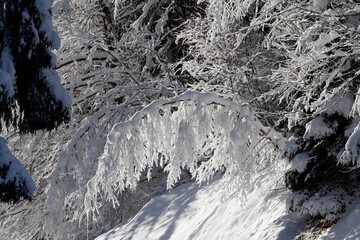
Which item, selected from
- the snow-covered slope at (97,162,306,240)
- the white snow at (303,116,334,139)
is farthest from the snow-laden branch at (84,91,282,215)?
the white snow at (303,116,334,139)

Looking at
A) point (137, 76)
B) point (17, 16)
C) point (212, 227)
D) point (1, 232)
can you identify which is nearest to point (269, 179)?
point (212, 227)

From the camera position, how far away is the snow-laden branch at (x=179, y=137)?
4.71 metres

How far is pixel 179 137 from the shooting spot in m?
4.66

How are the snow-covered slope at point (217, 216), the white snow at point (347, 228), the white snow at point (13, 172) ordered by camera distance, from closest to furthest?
the white snow at point (347, 228)
the snow-covered slope at point (217, 216)
the white snow at point (13, 172)

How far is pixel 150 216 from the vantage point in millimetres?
6902

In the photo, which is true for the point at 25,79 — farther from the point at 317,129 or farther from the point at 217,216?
the point at 317,129

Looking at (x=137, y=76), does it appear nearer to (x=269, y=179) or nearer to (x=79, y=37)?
(x=79, y=37)

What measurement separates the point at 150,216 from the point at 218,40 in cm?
333

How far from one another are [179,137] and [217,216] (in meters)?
1.51

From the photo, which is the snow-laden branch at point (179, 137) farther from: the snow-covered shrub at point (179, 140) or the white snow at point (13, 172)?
the white snow at point (13, 172)

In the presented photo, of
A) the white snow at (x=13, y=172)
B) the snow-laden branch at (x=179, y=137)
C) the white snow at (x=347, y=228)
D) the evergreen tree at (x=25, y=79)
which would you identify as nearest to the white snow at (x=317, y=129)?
the snow-laden branch at (x=179, y=137)

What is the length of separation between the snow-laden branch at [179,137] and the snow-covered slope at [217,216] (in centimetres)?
46

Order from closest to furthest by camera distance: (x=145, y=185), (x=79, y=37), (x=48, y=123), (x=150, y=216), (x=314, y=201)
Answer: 1. (x=314, y=201)
2. (x=48, y=123)
3. (x=150, y=216)
4. (x=79, y=37)
5. (x=145, y=185)

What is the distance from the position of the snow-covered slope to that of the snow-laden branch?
0.46 metres
